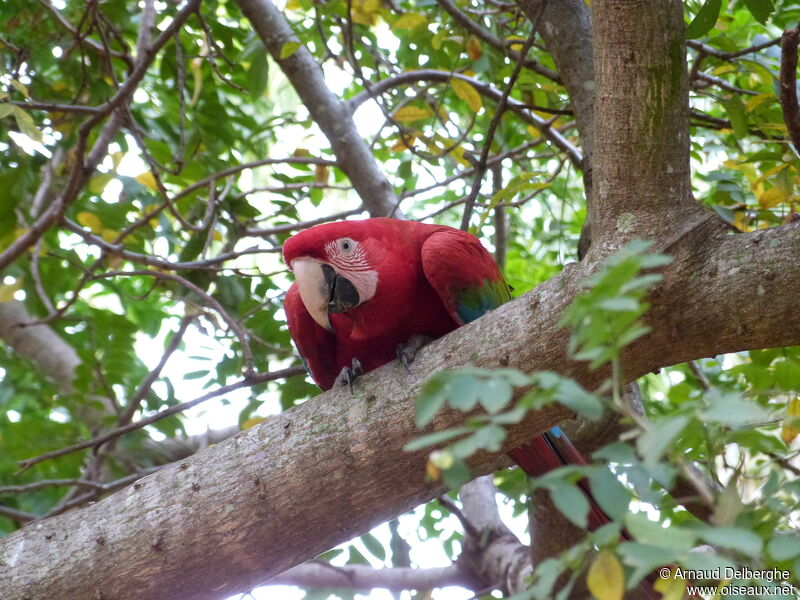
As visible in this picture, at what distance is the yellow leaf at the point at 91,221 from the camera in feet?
10.4

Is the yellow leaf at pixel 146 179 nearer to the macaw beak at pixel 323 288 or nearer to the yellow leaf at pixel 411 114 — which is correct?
the yellow leaf at pixel 411 114

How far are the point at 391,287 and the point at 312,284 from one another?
220 millimetres

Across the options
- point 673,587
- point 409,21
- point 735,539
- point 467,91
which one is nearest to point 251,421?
point 467,91

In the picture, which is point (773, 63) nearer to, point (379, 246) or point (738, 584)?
point (379, 246)

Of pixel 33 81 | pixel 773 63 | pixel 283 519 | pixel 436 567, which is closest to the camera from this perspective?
pixel 283 519

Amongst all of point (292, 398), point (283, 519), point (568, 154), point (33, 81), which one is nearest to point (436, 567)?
point (292, 398)

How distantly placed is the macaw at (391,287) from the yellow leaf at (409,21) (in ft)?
2.93

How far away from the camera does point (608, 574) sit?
3.11ft

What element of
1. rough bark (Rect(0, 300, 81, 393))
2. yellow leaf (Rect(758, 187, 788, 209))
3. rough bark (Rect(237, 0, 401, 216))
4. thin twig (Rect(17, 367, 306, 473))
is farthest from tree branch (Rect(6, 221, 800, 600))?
rough bark (Rect(0, 300, 81, 393))

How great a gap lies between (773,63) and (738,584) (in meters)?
2.21

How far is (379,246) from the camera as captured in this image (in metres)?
2.27

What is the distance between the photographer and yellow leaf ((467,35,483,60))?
2857mm

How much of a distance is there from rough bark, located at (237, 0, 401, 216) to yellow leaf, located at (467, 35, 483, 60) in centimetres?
55

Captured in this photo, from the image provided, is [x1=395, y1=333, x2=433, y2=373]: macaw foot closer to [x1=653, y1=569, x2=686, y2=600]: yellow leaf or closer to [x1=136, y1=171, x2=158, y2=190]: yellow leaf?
[x1=653, y1=569, x2=686, y2=600]: yellow leaf
